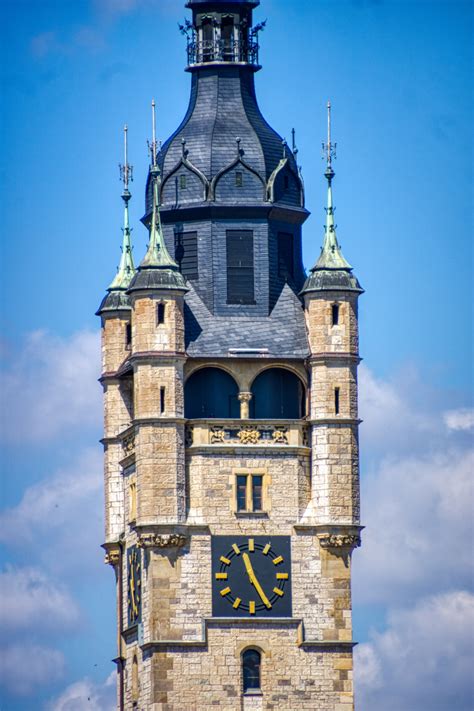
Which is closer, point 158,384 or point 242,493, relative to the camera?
point 158,384

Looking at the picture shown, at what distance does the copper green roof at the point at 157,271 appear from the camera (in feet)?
380

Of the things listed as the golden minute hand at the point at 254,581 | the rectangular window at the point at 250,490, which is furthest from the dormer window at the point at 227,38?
the golden minute hand at the point at 254,581

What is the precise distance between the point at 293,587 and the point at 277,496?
2957 mm

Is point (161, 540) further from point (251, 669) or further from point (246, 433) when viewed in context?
point (251, 669)

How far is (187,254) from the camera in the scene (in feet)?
391

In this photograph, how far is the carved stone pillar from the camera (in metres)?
117

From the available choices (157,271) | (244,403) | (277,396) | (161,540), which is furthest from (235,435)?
(157,271)

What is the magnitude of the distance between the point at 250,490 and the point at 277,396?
3.56m

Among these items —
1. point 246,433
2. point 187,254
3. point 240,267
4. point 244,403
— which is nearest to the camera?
Answer: point 246,433

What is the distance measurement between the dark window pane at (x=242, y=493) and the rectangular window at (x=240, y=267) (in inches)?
245

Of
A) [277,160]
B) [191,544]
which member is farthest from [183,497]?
[277,160]

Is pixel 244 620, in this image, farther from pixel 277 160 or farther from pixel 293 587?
pixel 277 160

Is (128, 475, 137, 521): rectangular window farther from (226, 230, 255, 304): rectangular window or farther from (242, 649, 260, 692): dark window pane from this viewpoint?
(226, 230, 255, 304): rectangular window

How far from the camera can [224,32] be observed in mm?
120500
